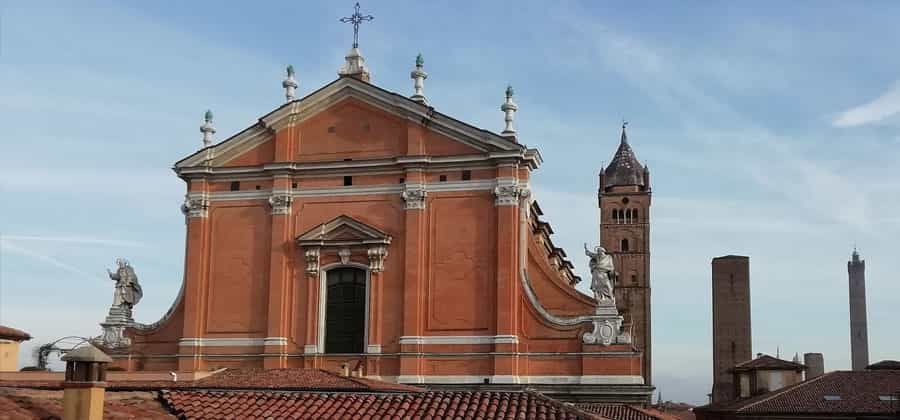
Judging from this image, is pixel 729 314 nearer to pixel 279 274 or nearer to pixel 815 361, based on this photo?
pixel 815 361

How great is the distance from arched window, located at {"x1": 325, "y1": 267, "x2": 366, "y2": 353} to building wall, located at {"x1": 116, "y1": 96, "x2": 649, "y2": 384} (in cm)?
29

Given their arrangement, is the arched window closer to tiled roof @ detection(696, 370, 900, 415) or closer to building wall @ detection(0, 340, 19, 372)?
building wall @ detection(0, 340, 19, 372)

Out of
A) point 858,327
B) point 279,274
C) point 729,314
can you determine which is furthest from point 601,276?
point 858,327

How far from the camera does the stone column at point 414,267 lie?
26312 mm

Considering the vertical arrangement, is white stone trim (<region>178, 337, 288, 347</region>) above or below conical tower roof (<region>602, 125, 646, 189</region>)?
below

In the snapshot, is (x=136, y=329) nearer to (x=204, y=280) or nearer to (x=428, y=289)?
(x=204, y=280)

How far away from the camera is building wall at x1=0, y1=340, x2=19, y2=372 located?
24.4 m

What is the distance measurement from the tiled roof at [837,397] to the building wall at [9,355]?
19.4 metres

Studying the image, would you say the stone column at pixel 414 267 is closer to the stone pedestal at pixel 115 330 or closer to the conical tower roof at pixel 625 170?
the stone pedestal at pixel 115 330

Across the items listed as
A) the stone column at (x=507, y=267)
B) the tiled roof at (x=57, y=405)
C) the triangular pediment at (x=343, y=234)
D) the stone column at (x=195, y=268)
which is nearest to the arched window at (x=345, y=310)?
the triangular pediment at (x=343, y=234)

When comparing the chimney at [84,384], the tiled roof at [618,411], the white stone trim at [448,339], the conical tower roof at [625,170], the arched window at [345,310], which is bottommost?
the tiled roof at [618,411]

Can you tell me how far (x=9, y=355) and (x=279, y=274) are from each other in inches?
262

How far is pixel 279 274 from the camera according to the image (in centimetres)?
2748

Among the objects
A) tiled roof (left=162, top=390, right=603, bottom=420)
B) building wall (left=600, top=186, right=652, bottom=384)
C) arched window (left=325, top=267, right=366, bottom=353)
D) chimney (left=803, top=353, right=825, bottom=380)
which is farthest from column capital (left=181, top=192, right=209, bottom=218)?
chimney (left=803, top=353, right=825, bottom=380)
